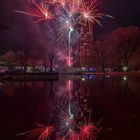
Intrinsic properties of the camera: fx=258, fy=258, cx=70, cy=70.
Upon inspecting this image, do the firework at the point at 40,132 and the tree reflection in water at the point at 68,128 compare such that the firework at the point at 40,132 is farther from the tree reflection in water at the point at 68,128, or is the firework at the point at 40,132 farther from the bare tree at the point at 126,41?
the bare tree at the point at 126,41

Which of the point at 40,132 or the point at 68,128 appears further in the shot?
the point at 68,128

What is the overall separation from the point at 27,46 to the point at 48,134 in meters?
49.3

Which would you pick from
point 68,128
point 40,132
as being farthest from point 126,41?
point 40,132

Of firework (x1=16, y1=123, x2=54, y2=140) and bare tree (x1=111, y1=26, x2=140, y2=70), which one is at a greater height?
bare tree (x1=111, y1=26, x2=140, y2=70)

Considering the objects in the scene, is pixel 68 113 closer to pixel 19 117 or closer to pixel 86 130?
pixel 19 117

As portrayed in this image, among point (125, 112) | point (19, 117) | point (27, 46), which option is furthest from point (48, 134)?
point (27, 46)

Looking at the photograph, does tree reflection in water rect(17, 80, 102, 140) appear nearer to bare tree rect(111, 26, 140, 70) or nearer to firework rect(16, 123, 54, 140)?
firework rect(16, 123, 54, 140)

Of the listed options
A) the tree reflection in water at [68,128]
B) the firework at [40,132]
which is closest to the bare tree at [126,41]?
the tree reflection in water at [68,128]

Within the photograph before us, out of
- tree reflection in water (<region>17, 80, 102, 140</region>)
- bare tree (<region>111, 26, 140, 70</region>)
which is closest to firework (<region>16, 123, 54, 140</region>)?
tree reflection in water (<region>17, 80, 102, 140</region>)

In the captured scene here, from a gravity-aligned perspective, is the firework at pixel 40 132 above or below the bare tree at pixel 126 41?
below

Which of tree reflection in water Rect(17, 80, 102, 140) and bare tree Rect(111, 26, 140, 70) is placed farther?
bare tree Rect(111, 26, 140, 70)

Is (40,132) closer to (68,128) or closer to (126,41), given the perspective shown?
(68,128)

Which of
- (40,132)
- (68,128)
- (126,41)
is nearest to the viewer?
(40,132)

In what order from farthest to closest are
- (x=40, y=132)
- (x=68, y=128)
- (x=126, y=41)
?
(x=126, y=41)
(x=68, y=128)
(x=40, y=132)
